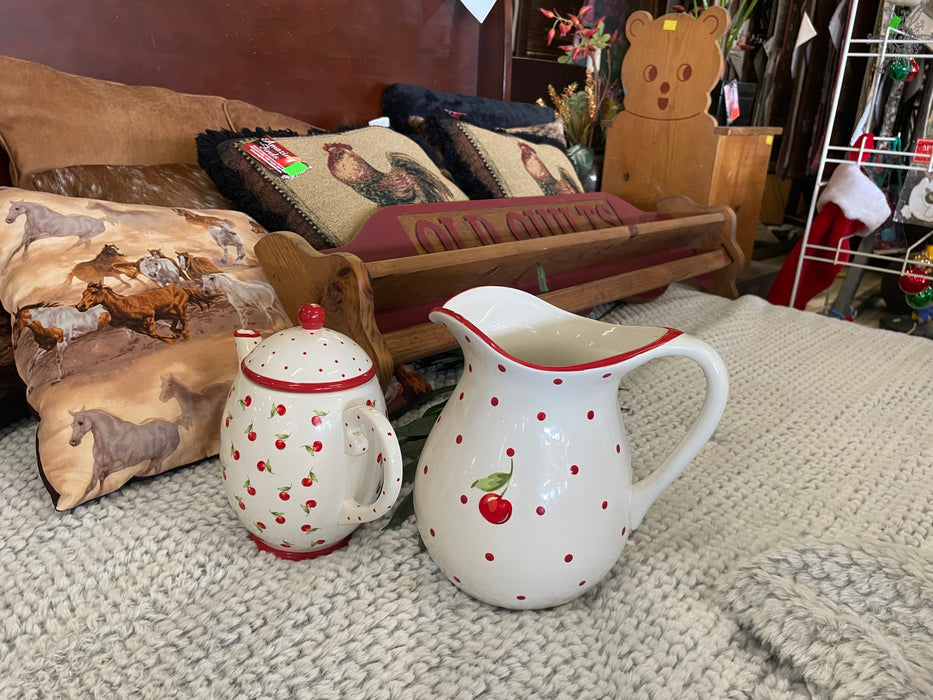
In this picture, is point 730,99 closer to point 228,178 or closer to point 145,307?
point 228,178

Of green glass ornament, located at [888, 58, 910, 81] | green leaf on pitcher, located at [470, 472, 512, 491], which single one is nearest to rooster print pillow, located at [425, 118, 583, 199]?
green leaf on pitcher, located at [470, 472, 512, 491]

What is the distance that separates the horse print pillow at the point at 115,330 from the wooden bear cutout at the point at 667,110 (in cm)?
137

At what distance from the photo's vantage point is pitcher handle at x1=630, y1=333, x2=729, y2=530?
0.44 meters

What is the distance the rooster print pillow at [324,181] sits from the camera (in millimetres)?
923

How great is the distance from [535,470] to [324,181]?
2.27 ft

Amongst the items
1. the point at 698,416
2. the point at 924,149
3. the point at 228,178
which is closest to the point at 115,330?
the point at 228,178

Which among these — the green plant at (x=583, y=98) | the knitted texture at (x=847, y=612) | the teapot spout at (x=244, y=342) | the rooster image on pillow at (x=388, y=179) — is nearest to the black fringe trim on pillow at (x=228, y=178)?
the rooster image on pillow at (x=388, y=179)

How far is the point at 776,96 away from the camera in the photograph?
2.82m

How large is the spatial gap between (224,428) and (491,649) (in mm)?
271

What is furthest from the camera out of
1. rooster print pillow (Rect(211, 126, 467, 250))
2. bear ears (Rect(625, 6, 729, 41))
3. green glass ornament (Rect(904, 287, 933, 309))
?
green glass ornament (Rect(904, 287, 933, 309))

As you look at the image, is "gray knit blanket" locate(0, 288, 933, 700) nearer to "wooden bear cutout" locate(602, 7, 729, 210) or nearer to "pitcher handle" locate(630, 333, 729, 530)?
"pitcher handle" locate(630, 333, 729, 530)

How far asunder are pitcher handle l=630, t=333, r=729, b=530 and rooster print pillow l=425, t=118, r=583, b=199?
866 millimetres

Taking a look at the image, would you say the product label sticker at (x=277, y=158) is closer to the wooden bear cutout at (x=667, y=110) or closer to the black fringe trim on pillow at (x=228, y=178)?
the black fringe trim on pillow at (x=228, y=178)

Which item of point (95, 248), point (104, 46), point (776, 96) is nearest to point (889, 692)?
point (95, 248)
